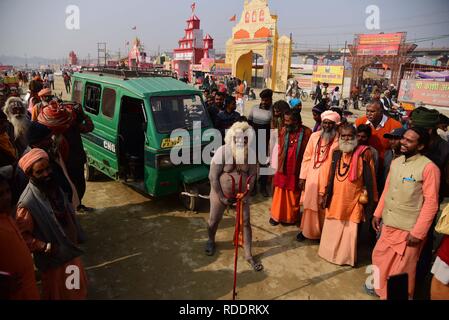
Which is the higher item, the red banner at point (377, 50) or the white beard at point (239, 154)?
the red banner at point (377, 50)

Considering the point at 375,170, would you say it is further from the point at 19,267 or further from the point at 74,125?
the point at 74,125

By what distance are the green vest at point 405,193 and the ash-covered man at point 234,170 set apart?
1538 millimetres

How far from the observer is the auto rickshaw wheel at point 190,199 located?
5211mm

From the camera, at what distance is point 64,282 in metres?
2.86

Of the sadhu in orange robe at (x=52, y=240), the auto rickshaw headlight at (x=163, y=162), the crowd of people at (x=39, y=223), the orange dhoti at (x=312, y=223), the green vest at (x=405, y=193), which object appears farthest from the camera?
the auto rickshaw headlight at (x=163, y=162)

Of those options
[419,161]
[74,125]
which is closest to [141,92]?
[74,125]

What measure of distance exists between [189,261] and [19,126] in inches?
127

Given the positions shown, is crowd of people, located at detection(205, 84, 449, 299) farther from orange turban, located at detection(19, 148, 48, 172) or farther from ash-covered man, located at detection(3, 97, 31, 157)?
ash-covered man, located at detection(3, 97, 31, 157)

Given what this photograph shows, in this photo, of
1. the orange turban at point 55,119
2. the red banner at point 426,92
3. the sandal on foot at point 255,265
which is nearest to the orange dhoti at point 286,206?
the sandal on foot at point 255,265

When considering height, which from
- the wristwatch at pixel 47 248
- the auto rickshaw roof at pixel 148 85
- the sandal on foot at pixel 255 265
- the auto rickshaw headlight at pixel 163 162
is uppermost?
the auto rickshaw roof at pixel 148 85

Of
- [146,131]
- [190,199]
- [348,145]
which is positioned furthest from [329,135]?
[146,131]

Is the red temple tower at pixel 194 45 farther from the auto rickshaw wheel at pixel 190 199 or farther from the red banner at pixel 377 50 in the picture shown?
the auto rickshaw wheel at pixel 190 199

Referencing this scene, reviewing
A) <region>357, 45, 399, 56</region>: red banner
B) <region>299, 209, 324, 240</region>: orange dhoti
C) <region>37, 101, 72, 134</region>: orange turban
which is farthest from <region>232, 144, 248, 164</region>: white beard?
<region>357, 45, 399, 56</region>: red banner

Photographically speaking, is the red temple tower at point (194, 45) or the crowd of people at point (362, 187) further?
the red temple tower at point (194, 45)
